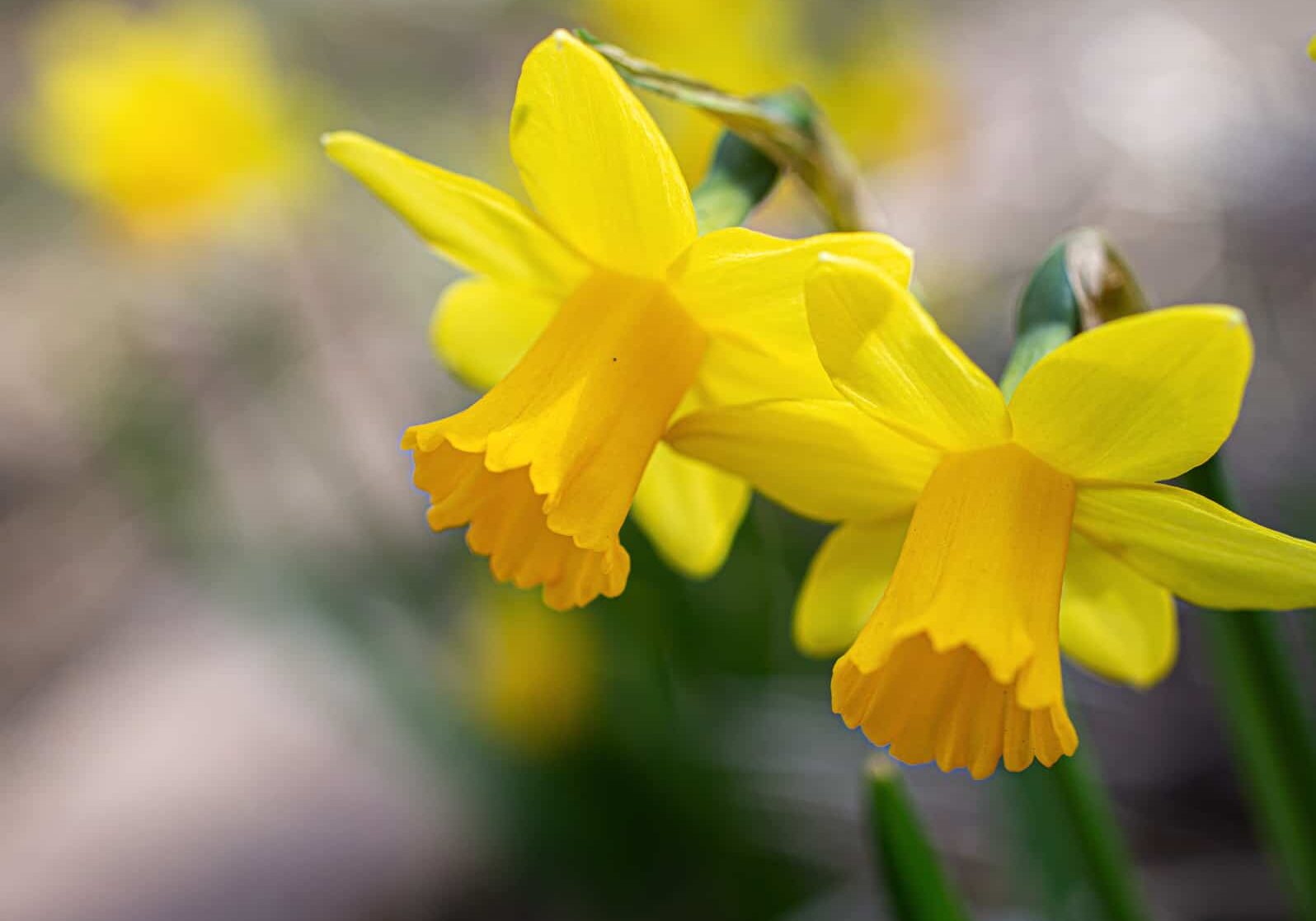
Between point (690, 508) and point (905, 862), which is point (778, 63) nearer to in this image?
point (690, 508)

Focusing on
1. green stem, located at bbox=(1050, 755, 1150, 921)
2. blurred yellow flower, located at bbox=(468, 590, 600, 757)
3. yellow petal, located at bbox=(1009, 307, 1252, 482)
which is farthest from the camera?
blurred yellow flower, located at bbox=(468, 590, 600, 757)

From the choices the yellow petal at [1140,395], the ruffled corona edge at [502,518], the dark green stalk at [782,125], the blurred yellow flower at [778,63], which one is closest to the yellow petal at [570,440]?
the ruffled corona edge at [502,518]

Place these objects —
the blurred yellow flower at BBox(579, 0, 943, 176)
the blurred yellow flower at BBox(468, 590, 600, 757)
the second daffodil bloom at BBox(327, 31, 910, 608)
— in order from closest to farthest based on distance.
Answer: the second daffodil bloom at BBox(327, 31, 910, 608), the blurred yellow flower at BBox(468, 590, 600, 757), the blurred yellow flower at BBox(579, 0, 943, 176)

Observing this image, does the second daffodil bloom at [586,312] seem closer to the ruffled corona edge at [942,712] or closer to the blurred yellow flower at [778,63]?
the ruffled corona edge at [942,712]

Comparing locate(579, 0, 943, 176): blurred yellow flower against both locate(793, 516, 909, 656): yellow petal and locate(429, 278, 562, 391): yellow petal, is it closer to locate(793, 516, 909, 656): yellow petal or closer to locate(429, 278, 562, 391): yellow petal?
locate(429, 278, 562, 391): yellow petal

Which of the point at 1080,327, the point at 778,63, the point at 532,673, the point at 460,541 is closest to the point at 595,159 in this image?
the point at 1080,327

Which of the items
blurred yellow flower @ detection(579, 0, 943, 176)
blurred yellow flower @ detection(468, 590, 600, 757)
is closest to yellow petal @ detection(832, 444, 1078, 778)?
blurred yellow flower @ detection(468, 590, 600, 757)
